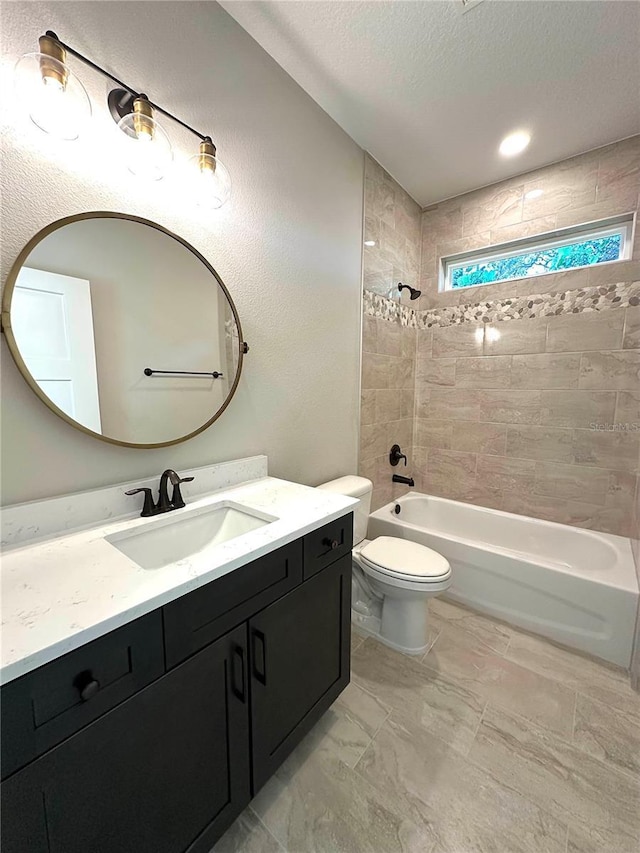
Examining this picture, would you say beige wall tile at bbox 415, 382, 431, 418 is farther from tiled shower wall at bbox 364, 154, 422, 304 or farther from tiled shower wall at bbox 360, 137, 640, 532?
tiled shower wall at bbox 364, 154, 422, 304

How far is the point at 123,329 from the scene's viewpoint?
3.71 ft

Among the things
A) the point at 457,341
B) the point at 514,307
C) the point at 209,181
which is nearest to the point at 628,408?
the point at 514,307

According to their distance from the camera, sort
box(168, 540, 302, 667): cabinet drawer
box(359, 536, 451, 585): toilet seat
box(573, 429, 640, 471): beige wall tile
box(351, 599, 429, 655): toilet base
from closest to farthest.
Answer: box(168, 540, 302, 667): cabinet drawer
box(359, 536, 451, 585): toilet seat
box(351, 599, 429, 655): toilet base
box(573, 429, 640, 471): beige wall tile

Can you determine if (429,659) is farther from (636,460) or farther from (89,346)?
(89,346)

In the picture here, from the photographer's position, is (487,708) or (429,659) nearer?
(487,708)

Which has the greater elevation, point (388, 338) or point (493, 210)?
point (493, 210)

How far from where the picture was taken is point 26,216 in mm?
926

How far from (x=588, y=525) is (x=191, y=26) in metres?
3.20

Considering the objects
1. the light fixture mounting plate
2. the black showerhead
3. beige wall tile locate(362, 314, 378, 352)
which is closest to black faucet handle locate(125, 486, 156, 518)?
the light fixture mounting plate

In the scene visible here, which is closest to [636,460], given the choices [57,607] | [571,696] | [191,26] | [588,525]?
[588,525]

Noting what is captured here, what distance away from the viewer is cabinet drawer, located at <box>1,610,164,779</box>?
56 cm

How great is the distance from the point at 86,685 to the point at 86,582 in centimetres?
22

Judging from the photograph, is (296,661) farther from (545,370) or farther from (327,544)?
(545,370)

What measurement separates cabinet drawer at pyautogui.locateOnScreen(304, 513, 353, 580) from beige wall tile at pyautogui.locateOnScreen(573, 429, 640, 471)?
1.83 meters
